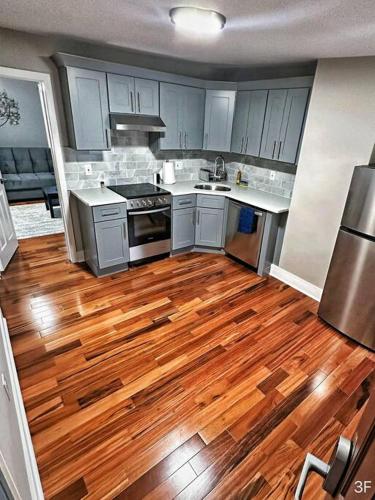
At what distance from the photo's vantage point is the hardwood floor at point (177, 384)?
1498 millimetres

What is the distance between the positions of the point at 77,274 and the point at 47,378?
153cm

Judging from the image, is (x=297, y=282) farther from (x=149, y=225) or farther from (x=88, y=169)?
(x=88, y=169)

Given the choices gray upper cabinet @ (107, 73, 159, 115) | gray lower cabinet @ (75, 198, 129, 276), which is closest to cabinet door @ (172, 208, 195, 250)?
gray lower cabinet @ (75, 198, 129, 276)

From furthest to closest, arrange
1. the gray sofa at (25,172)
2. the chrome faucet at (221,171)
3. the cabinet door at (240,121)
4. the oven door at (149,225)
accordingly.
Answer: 1. the gray sofa at (25,172)
2. the chrome faucet at (221,171)
3. the cabinet door at (240,121)
4. the oven door at (149,225)

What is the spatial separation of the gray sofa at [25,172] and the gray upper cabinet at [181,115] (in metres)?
3.54

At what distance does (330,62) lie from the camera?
8.24 ft

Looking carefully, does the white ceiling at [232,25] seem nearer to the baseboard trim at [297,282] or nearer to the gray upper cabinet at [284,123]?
the gray upper cabinet at [284,123]

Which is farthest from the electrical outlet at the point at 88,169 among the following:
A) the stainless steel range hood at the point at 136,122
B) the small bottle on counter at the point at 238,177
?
the small bottle on counter at the point at 238,177

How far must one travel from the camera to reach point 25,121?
6.09m

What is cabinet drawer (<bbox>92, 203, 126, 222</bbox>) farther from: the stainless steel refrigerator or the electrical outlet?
the stainless steel refrigerator

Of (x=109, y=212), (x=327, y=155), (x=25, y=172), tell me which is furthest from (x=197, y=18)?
(x=25, y=172)

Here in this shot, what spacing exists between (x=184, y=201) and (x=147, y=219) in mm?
572

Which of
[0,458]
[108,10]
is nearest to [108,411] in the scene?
[0,458]

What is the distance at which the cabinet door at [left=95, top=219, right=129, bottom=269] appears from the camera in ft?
10.2
